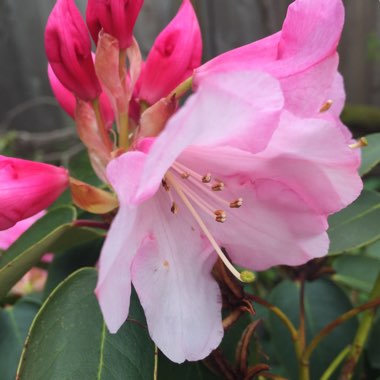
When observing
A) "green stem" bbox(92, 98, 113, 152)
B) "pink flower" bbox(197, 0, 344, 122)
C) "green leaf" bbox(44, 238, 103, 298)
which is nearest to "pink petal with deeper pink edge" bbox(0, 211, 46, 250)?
"green leaf" bbox(44, 238, 103, 298)

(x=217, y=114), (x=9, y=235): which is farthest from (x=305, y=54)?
(x=9, y=235)

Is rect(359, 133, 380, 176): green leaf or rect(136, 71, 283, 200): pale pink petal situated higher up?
rect(136, 71, 283, 200): pale pink petal

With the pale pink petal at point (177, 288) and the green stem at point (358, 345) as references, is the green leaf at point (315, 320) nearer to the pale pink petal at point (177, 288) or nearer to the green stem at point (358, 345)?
the green stem at point (358, 345)

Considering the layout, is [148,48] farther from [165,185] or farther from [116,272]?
[116,272]

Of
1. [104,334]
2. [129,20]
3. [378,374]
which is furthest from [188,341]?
[378,374]

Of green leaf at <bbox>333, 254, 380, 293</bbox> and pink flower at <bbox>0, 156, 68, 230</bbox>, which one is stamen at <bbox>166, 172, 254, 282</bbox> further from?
green leaf at <bbox>333, 254, 380, 293</bbox>

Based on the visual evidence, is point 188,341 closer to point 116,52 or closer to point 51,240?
point 51,240
